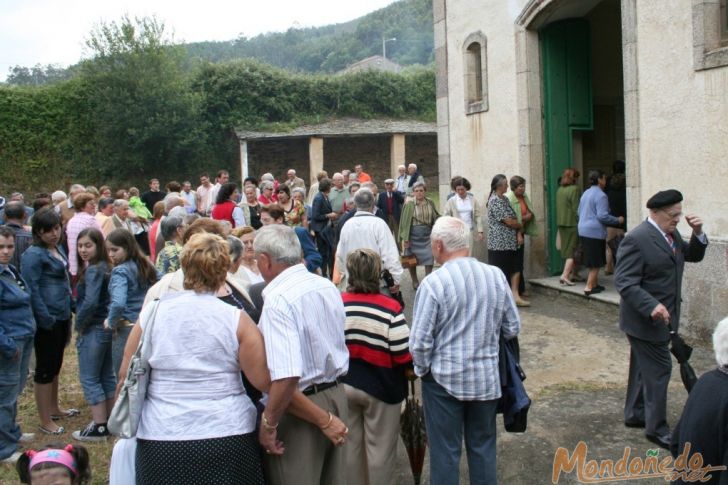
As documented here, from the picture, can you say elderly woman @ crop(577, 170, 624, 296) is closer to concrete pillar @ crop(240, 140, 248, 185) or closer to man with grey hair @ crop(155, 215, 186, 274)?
man with grey hair @ crop(155, 215, 186, 274)

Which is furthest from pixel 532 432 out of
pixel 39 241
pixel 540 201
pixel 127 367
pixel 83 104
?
pixel 83 104

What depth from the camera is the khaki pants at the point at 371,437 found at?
396cm

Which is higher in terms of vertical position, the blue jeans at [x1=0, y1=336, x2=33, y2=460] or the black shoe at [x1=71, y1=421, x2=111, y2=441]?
the blue jeans at [x1=0, y1=336, x2=33, y2=460]

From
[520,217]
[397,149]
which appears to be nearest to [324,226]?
[520,217]

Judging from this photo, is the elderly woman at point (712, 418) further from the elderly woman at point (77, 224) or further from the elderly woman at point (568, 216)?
the elderly woman at point (568, 216)

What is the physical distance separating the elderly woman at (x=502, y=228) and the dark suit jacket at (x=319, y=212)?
2571mm

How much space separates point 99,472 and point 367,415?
219 cm

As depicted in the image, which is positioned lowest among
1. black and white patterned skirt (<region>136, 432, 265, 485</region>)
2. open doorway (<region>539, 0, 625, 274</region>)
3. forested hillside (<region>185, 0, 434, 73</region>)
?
black and white patterned skirt (<region>136, 432, 265, 485</region>)

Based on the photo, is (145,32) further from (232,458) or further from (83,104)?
(232,458)

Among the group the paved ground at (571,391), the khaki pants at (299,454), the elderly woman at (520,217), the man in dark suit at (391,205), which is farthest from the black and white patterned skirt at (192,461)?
the man in dark suit at (391,205)

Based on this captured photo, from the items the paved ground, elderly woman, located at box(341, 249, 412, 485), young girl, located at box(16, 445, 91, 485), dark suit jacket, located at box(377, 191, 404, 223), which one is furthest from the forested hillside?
young girl, located at box(16, 445, 91, 485)

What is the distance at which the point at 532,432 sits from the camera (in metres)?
5.23

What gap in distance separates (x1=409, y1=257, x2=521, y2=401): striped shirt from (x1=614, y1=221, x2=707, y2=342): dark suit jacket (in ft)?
5.35

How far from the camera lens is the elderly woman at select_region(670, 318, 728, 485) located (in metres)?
2.77
